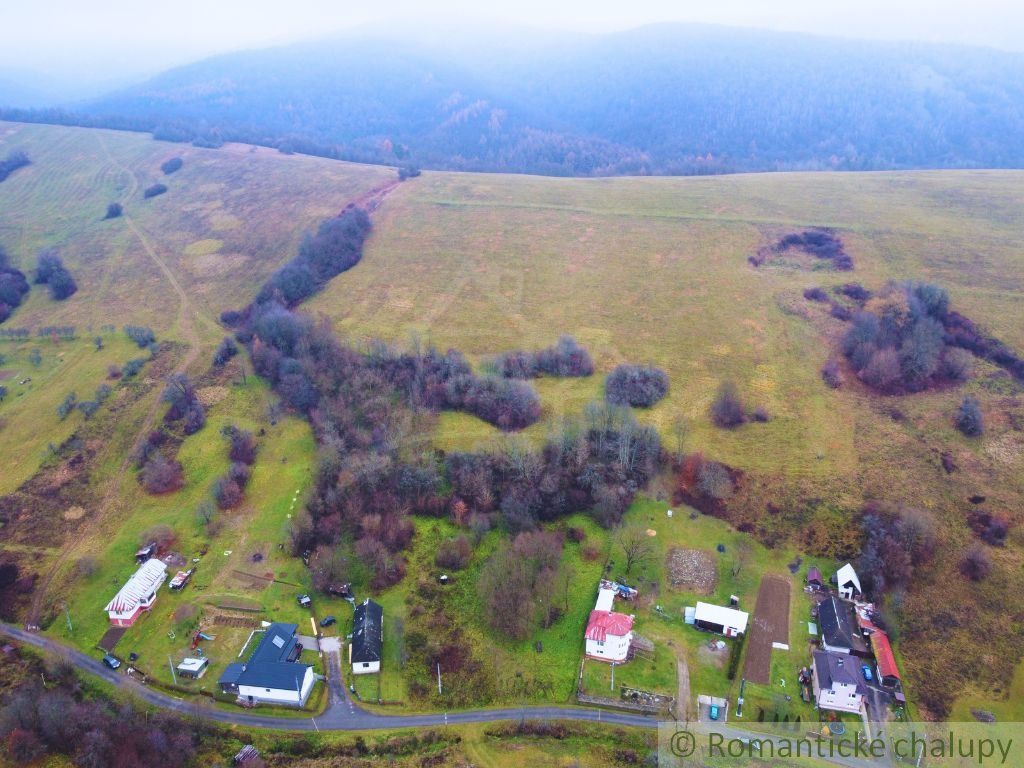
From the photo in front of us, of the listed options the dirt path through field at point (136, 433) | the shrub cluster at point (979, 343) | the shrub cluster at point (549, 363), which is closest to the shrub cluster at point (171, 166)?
the dirt path through field at point (136, 433)

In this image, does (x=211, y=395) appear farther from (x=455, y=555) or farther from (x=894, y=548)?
(x=894, y=548)

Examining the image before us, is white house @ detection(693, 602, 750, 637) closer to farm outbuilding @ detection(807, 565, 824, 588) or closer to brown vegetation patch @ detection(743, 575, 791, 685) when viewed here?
brown vegetation patch @ detection(743, 575, 791, 685)

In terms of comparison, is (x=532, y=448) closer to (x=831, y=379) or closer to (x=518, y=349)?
(x=518, y=349)

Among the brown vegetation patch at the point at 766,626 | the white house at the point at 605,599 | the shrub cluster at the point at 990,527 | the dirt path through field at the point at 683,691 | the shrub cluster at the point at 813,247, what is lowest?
the brown vegetation patch at the point at 766,626

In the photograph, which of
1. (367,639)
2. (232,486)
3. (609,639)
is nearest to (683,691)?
(609,639)

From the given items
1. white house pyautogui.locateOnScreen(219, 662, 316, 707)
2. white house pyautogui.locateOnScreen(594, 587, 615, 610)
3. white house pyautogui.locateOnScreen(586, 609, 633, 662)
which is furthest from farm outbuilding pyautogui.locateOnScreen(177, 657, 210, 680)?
white house pyautogui.locateOnScreen(594, 587, 615, 610)

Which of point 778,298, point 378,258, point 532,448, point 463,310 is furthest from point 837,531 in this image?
point 378,258

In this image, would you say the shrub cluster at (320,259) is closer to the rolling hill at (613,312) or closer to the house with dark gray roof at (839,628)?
the rolling hill at (613,312)
